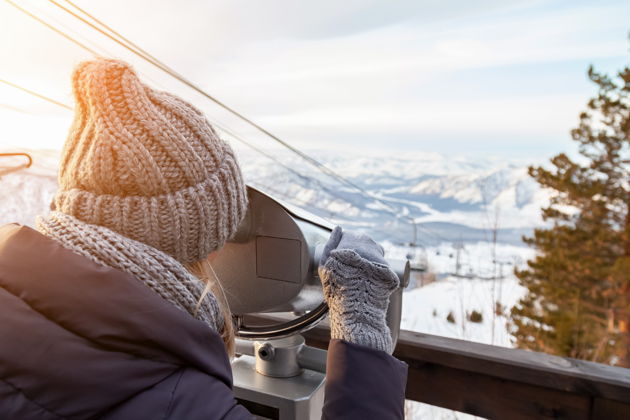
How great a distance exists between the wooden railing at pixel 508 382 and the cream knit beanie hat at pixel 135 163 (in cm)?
93

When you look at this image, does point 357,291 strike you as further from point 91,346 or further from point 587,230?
point 587,230

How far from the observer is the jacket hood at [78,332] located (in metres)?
0.51

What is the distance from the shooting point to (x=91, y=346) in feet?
1.78

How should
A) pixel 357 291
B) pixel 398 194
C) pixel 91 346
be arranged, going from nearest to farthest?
pixel 91 346 → pixel 357 291 → pixel 398 194

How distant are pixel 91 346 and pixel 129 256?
0.13m

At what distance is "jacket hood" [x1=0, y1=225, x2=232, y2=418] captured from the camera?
51 cm

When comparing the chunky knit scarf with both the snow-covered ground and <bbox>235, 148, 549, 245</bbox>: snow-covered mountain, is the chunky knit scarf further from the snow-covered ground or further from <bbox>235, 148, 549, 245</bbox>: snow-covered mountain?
<bbox>235, 148, 549, 245</bbox>: snow-covered mountain

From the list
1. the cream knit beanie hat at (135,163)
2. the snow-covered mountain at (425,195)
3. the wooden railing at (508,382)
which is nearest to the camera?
the cream knit beanie hat at (135,163)

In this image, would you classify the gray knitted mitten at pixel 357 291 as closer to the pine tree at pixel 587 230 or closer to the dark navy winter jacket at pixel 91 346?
the dark navy winter jacket at pixel 91 346

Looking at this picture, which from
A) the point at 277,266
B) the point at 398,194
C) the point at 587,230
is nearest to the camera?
the point at 277,266

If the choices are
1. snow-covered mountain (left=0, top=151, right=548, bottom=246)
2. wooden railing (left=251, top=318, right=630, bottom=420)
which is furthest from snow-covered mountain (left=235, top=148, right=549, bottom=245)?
wooden railing (left=251, top=318, right=630, bottom=420)

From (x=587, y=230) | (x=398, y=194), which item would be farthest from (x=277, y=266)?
(x=398, y=194)

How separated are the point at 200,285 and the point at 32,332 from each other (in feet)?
0.77

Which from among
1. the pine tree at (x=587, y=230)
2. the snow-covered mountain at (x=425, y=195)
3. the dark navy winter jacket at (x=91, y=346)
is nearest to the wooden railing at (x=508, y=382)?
the dark navy winter jacket at (x=91, y=346)
